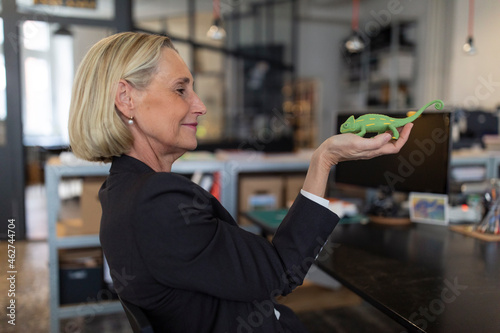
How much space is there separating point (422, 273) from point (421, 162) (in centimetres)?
64

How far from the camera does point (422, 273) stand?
129 cm

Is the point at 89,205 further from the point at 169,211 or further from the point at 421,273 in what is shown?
the point at 421,273

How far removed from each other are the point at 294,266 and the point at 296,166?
185cm

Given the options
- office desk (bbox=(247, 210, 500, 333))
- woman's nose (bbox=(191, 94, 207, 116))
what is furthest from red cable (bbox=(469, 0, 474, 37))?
woman's nose (bbox=(191, 94, 207, 116))

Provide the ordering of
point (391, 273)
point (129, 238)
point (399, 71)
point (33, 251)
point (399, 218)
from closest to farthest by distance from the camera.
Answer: point (129, 238) < point (391, 273) < point (399, 218) < point (33, 251) < point (399, 71)

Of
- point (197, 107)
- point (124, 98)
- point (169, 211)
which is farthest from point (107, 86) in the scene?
point (169, 211)

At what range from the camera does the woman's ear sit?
95 centimetres

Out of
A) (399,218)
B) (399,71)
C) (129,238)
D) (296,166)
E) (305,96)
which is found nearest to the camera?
(129,238)

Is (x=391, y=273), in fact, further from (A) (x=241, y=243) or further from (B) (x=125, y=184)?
(B) (x=125, y=184)

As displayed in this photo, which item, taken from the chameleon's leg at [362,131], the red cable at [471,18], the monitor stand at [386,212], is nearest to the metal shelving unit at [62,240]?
the monitor stand at [386,212]

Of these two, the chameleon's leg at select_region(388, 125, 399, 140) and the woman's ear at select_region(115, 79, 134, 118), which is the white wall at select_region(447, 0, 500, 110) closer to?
the chameleon's leg at select_region(388, 125, 399, 140)

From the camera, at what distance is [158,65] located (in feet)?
3.20

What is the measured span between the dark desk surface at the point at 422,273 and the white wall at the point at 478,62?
2.43 meters

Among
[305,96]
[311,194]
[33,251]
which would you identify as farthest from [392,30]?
[311,194]
